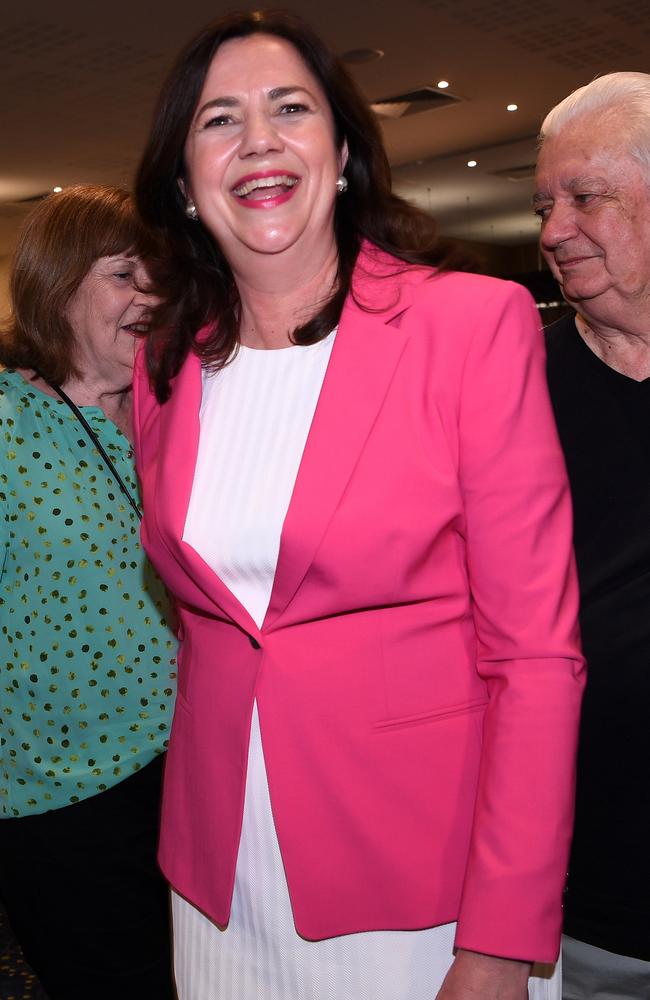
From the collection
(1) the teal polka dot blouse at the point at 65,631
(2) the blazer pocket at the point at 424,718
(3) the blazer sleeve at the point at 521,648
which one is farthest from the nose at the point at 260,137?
(1) the teal polka dot blouse at the point at 65,631

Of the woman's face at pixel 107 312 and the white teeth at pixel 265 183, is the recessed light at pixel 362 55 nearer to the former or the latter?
the woman's face at pixel 107 312

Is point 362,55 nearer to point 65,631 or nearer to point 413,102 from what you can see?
point 413,102

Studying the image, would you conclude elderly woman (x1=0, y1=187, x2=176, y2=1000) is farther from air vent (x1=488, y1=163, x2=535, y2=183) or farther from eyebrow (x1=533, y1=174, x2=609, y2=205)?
air vent (x1=488, y1=163, x2=535, y2=183)

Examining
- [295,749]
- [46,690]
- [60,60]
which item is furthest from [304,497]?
[60,60]

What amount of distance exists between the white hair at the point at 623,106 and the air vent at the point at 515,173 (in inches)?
485

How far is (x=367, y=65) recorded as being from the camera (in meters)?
8.88

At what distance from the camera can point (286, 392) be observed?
4.90 ft

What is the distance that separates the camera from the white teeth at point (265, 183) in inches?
57.4

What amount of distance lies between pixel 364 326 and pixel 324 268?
203 mm

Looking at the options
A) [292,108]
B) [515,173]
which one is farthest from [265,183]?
[515,173]

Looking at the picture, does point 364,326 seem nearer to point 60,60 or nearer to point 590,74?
point 60,60

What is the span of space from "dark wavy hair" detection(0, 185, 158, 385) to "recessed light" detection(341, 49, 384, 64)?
6793mm

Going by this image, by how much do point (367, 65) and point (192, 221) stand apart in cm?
794

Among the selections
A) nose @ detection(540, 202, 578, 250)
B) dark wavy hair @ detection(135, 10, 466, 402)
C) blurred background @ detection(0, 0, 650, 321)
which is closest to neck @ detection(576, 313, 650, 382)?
nose @ detection(540, 202, 578, 250)
